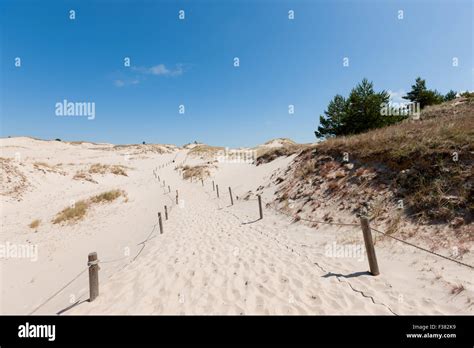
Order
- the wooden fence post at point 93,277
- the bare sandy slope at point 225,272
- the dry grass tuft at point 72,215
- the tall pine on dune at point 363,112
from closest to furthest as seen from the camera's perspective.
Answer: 1. the bare sandy slope at point 225,272
2. the wooden fence post at point 93,277
3. the dry grass tuft at point 72,215
4. the tall pine on dune at point 363,112

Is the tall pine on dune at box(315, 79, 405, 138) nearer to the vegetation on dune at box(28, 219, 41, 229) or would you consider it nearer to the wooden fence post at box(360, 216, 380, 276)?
the wooden fence post at box(360, 216, 380, 276)

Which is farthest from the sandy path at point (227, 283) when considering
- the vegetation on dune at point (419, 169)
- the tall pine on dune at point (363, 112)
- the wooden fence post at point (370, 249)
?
the tall pine on dune at point (363, 112)

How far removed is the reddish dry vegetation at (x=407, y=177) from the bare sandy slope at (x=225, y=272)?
1424 millimetres

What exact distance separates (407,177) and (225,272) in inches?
283

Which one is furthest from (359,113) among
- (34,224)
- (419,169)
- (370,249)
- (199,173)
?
(34,224)

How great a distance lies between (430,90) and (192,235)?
109ft

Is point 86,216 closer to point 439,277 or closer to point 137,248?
point 137,248

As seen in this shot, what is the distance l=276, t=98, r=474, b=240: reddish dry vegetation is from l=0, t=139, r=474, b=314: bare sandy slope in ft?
4.67

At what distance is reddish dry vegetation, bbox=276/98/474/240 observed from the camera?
6410mm

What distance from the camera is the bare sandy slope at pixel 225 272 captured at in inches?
177

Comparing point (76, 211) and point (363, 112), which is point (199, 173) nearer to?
point (76, 211)

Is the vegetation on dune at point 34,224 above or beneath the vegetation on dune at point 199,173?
beneath

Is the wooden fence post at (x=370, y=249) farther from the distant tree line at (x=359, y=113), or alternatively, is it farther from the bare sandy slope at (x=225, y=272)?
the distant tree line at (x=359, y=113)

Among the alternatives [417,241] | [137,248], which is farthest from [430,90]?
[137,248]
